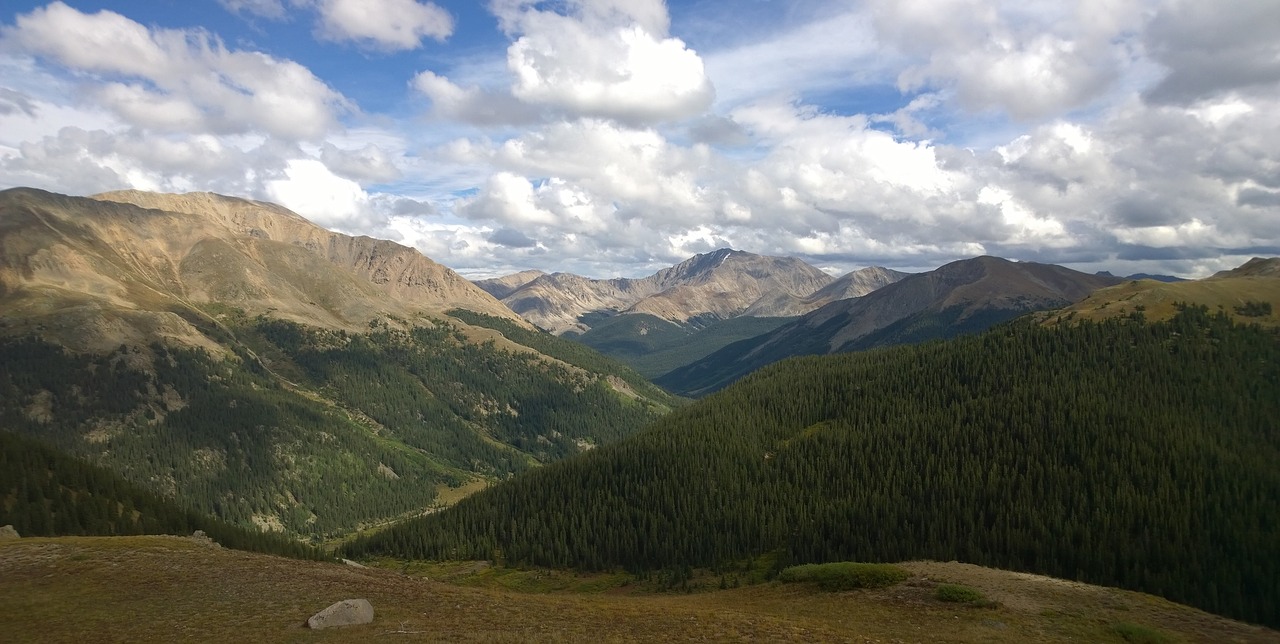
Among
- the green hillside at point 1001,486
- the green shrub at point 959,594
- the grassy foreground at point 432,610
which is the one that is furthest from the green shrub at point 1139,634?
the green hillside at point 1001,486

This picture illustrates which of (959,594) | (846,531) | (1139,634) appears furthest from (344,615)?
(846,531)

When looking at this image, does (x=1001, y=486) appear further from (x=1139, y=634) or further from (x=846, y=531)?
(x=1139, y=634)

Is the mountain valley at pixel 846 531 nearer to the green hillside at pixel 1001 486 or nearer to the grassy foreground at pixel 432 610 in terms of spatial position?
the grassy foreground at pixel 432 610

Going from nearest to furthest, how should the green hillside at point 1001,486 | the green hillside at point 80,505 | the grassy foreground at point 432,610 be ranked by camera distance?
the grassy foreground at point 432,610 < the green hillside at point 80,505 < the green hillside at point 1001,486

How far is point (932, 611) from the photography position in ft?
205

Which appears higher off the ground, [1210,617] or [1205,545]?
[1210,617]

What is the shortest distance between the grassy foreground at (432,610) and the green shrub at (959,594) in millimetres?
1043

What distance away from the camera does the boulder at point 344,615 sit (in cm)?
4669

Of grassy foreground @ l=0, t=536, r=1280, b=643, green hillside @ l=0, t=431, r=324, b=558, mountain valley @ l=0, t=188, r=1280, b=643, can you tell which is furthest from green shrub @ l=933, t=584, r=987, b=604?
green hillside @ l=0, t=431, r=324, b=558

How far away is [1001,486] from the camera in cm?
13925

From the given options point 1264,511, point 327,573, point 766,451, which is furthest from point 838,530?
point 327,573

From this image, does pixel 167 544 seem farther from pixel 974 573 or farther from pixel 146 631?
pixel 974 573

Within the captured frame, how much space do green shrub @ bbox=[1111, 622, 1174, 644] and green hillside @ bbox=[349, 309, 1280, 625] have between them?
178 ft

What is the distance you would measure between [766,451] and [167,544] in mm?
150763
